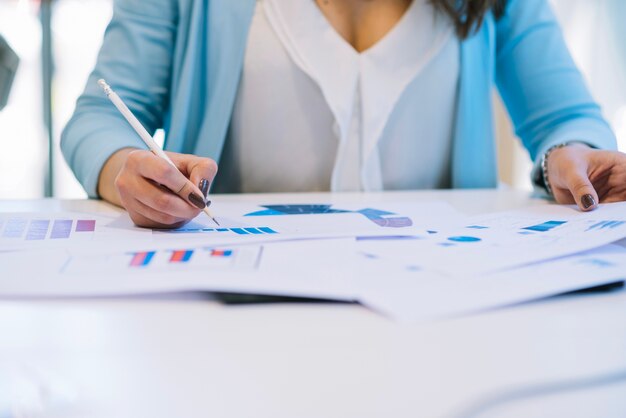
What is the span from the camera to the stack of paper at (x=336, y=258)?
0.30 metres

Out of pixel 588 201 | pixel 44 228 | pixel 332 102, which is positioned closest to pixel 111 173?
pixel 44 228

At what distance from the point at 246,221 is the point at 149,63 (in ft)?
1.59

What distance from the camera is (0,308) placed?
29 cm

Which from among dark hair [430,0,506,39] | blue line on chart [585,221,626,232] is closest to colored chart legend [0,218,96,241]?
blue line on chart [585,221,626,232]

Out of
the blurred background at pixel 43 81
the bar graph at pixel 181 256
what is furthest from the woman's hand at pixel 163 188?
the blurred background at pixel 43 81

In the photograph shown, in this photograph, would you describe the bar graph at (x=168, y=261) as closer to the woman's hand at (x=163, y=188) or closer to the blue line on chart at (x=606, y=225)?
the woman's hand at (x=163, y=188)

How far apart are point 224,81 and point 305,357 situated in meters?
0.75

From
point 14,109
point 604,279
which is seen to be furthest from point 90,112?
point 14,109

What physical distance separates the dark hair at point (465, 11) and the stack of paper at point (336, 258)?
0.51 metres

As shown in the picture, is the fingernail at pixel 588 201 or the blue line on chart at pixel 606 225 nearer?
the blue line on chart at pixel 606 225

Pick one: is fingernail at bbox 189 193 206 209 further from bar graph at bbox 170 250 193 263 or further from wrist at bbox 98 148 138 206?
wrist at bbox 98 148 138 206

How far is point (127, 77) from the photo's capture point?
0.89 meters

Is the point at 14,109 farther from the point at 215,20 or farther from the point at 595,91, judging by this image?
the point at 595,91

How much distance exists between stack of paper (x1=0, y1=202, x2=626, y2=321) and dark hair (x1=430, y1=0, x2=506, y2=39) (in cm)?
51
